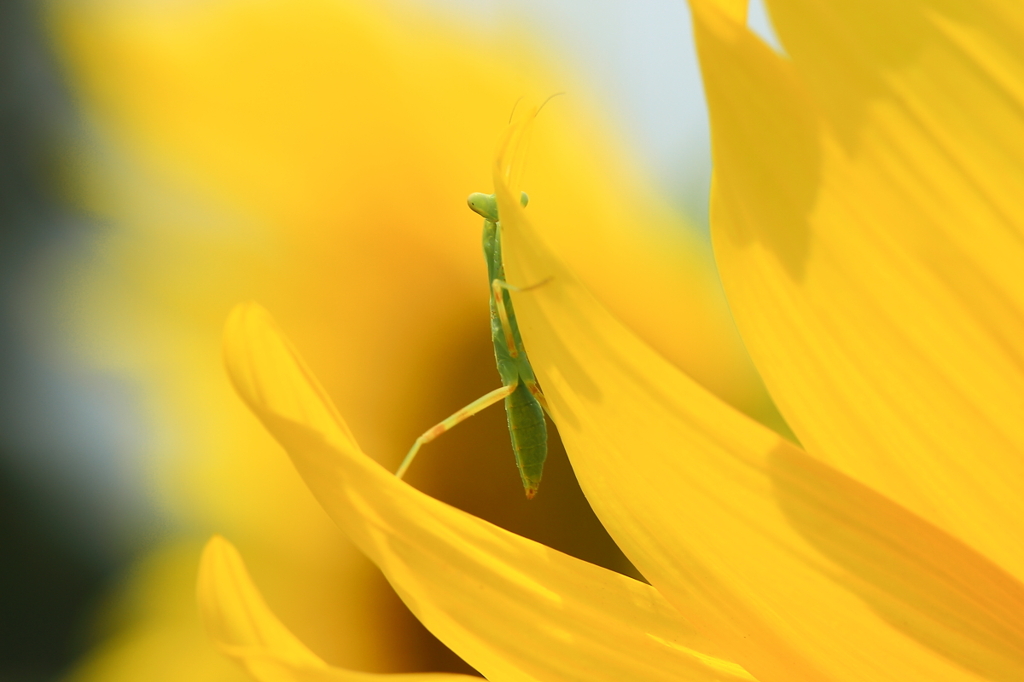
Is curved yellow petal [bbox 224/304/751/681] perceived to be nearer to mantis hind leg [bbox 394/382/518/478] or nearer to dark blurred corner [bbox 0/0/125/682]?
mantis hind leg [bbox 394/382/518/478]

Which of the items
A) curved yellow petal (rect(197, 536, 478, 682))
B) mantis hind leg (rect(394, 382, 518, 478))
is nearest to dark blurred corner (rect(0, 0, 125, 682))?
mantis hind leg (rect(394, 382, 518, 478))

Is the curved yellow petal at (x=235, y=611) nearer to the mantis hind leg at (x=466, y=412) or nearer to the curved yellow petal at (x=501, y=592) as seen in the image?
the curved yellow petal at (x=501, y=592)

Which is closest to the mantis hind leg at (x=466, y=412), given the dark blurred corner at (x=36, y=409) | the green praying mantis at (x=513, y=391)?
the green praying mantis at (x=513, y=391)

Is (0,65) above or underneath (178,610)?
above

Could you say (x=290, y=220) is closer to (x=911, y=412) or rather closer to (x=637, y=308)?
(x=637, y=308)

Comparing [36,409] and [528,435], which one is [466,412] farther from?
[36,409]

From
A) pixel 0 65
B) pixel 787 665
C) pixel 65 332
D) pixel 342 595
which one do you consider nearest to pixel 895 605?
pixel 787 665
